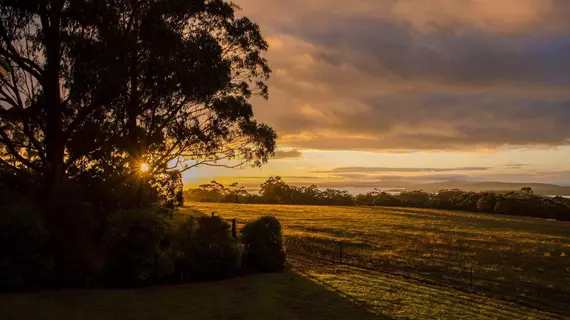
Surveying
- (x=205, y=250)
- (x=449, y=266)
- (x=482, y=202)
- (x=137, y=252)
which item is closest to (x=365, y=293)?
(x=205, y=250)

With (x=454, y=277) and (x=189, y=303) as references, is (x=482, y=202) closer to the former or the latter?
(x=454, y=277)

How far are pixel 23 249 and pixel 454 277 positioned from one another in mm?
20260

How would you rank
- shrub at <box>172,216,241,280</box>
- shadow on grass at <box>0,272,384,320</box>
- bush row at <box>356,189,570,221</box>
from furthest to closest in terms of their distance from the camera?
1. bush row at <box>356,189,570,221</box>
2. shrub at <box>172,216,241,280</box>
3. shadow on grass at <box>0,272,384,320</box>

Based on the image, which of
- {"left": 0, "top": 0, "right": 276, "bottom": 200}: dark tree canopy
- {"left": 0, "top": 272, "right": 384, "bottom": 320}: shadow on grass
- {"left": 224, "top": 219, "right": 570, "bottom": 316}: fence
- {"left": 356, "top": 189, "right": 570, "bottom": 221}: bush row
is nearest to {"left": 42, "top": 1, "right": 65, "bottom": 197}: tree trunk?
{"left": 0, "top": 0, "right": 276, "bottom": 200}: dark tree canopy

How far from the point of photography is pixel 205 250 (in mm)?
21750

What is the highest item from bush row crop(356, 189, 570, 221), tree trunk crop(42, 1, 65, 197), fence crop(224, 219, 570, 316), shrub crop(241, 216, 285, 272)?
tree trunk crop(42, 1, 65, 197)

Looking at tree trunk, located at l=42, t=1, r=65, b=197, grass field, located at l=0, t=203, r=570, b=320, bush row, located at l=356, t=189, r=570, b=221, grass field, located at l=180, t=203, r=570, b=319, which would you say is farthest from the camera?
bush row, located at l=356, t=189, r=570, b=221

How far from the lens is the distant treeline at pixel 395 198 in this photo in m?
80.3

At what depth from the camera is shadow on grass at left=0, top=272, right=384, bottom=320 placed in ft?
51.4

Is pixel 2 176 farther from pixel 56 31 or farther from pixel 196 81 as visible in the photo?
pixel 196 81

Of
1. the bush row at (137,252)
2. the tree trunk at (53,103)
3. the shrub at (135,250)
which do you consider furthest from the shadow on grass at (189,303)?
the tree trunk at (53,103)

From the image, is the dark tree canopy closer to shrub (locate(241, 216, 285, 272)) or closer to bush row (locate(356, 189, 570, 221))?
shrub (locate(241, 216, 285, 272))

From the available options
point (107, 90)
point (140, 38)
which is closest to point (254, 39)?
point (140, 38)

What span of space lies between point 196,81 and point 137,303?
41.9ft
